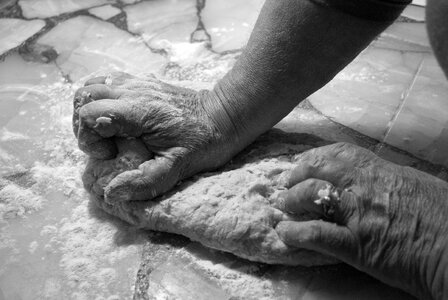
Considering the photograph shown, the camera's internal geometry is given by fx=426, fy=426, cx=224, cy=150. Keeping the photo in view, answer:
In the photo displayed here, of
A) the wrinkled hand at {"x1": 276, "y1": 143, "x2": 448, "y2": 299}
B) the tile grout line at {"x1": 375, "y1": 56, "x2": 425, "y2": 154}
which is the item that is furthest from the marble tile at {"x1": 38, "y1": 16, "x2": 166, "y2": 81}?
the wrinkled hand at {"x1": 276, "y1": 143, "x2": 448, "y2": 299}

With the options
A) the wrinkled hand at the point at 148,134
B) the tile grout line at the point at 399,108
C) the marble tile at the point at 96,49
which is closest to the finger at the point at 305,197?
the wrinkled hand at the point at 148,134

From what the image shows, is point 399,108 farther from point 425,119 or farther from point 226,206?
point 226,206

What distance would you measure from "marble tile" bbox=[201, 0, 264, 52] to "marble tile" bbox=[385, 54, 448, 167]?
856mm

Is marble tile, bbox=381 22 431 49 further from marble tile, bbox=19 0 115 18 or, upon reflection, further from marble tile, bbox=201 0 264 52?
marble tile, bbox=19 0 115 18

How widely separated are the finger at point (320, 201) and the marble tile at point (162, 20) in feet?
4.29

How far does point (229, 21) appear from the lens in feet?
7.66

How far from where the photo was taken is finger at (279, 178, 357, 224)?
111 centimetres

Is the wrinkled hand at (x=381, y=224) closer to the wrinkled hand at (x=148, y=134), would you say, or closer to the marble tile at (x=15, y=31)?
the wrinkled hand at (x=148, y=134)

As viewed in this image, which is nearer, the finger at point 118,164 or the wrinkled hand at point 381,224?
the wrinkled hand at point 381,224

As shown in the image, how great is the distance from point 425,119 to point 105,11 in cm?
175

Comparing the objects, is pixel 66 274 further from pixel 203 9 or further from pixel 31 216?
pixel 203 9

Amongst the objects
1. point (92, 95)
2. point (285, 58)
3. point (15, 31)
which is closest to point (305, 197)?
point (285, 58)

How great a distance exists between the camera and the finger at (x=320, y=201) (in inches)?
43.6

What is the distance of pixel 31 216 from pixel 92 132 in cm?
41
